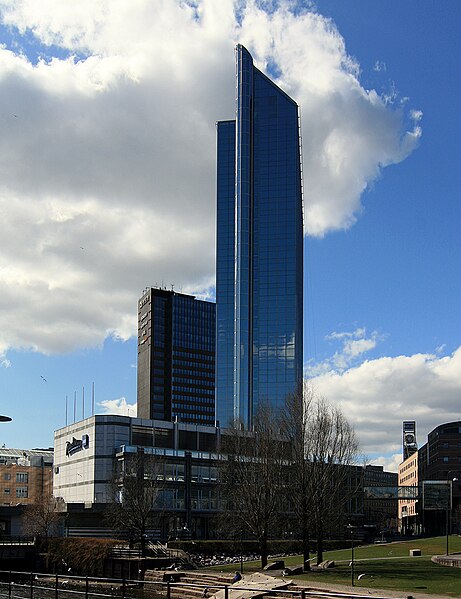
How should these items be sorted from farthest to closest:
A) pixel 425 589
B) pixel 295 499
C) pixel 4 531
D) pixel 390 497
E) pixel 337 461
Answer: pixel 390 497, pixel 4 531, pixel 337 461, pixel 295 499, pixel 425 589

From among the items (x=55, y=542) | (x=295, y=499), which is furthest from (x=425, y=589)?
(x=55, y=542)

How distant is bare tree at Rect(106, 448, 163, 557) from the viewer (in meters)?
86.2

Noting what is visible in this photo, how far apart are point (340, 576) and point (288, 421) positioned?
1613cm

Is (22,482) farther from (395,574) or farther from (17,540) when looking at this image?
(395,574)

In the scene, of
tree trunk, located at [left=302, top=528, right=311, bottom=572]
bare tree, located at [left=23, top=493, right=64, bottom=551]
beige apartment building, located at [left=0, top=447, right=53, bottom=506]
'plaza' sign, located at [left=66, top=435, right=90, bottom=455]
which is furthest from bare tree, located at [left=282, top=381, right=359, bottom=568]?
beige apartment building, located at [left=0, top=447, right=53, bottom=506]

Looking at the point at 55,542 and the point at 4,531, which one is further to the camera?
the point at 4,531

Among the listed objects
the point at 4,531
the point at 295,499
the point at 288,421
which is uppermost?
the point at 288,421

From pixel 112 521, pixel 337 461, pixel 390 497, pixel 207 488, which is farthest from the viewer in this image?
pixel 390 497

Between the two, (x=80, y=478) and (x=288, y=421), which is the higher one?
(x=288, y=421)

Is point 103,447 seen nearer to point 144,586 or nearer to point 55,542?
point 55,542

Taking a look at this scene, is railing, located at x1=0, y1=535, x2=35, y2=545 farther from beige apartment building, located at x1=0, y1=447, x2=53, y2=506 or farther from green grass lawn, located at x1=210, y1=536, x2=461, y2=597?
beige apartment building, located at x1=0, y1=447, x2=53, y2=506

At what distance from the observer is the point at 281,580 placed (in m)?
54.8

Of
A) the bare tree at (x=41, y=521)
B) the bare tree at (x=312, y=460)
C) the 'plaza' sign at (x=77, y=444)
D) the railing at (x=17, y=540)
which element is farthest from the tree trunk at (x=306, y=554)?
the 'plaza' sign at (x=77, y=444)

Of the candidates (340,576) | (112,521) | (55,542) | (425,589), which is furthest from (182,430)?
(425,589)
